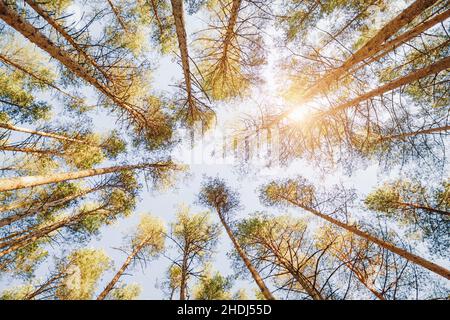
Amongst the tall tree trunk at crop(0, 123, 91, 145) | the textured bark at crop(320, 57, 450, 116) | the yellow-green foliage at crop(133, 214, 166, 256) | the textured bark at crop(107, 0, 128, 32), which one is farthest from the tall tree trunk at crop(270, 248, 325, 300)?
the textured bark at crop(107, 0, 128, 32)

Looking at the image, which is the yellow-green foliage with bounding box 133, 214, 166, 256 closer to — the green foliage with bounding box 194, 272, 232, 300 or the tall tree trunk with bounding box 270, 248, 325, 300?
the green foliage with bounding box 194, 272, 232, 300

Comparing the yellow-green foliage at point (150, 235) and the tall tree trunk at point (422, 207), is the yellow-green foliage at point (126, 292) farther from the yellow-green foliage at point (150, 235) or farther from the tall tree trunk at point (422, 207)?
the tall tree trunk at point (422, 207)

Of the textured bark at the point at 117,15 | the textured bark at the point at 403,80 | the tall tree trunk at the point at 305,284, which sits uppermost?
the textured bark at the point at 117,15

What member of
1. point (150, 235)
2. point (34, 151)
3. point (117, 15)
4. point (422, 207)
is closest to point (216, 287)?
point (150, 235)

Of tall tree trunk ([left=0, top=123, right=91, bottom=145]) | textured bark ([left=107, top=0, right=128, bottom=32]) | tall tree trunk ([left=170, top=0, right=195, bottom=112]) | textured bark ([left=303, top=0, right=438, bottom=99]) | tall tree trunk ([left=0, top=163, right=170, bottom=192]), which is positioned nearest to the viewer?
tall tree trunk ([left=170, top=0, right=195, bottom=112])

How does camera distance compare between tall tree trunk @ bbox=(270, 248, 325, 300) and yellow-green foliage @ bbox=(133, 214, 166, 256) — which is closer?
tall tree trunk @ bbox=(270, 248, 325, 300)

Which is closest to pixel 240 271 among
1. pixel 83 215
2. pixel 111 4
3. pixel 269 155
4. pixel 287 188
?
pixel 287 188

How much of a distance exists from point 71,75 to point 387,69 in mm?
8750

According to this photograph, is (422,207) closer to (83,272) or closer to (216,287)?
(216,287)

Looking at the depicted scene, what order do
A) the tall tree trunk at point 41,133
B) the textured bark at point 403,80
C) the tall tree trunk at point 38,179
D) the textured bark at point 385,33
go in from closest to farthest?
the textured bark at point 385,33 < the textured bark at point 403,80 < the tall tree trunk at point 38,179 < the tall tree trunk at point 41,133

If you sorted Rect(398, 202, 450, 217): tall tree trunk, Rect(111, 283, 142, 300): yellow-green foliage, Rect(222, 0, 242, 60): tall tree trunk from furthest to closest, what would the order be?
Rect(111, 283, 142, 300): yellow-green foliage → Rect(398, 202, 450, 217): tall tree trunk → Rect(222, 0, 242, 60): tall tree trunk

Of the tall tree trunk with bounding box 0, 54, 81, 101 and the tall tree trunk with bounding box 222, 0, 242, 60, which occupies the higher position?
the tall tree trunk with bounding box 0, 54, 81, 101

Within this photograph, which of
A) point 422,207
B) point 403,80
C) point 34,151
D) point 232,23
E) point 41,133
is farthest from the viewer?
point 34,151

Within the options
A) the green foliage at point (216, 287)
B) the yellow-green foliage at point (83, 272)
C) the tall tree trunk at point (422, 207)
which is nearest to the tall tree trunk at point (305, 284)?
the tall tree trunk at point (422, 207)
